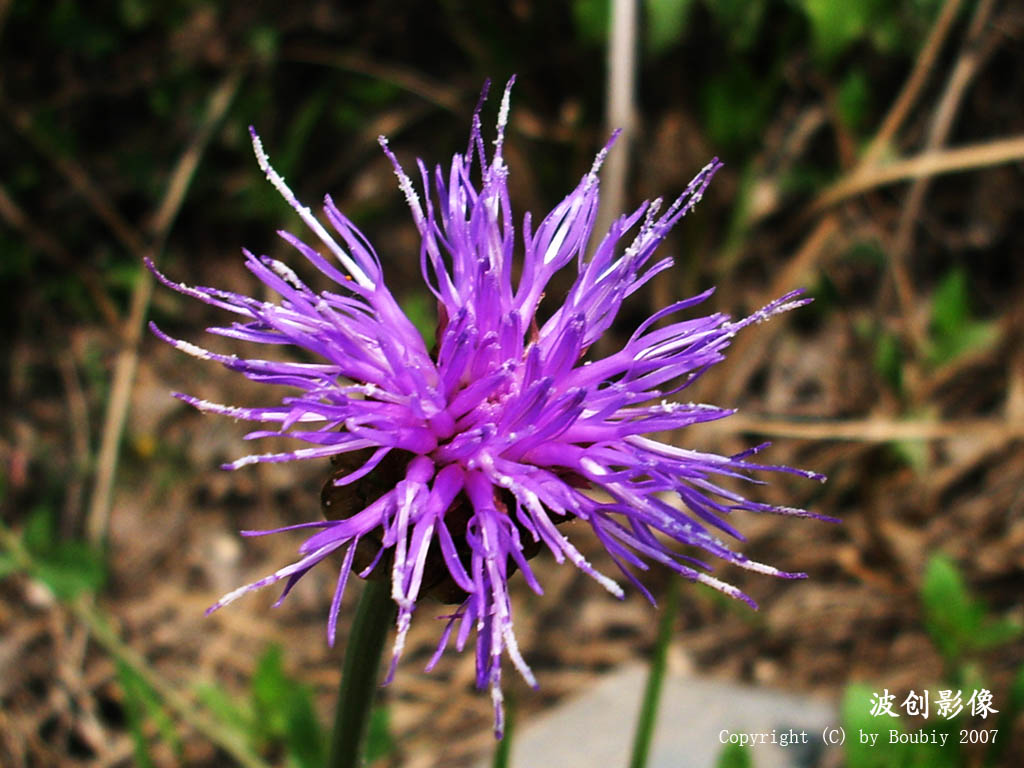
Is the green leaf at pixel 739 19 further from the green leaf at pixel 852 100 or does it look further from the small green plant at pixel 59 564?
the small green plant at pixel 59 564

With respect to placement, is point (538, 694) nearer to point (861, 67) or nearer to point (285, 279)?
point (285, 279)

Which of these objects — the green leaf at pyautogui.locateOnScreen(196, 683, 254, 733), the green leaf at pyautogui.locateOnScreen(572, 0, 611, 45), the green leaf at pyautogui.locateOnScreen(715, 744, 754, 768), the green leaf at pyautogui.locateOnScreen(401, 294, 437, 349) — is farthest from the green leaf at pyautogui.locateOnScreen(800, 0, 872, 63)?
the green leaf at pyautogui.locateOnScreen(196, 683, 254, 733)

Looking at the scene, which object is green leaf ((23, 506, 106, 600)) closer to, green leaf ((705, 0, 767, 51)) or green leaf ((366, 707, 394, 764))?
green leaf ((366, 707, 394, 764))

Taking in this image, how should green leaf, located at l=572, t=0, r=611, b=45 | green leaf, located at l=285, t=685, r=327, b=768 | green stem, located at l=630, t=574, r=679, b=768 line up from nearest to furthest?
green stem, located at l=630, t=574, r=679, b=768 → green leaf, located at l=285, t=685, r=327, b=768 → green leaf, located at l=572, t=0, r=611, b=45

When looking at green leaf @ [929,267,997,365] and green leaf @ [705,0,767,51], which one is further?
green leaf @ [929,267,997,365]

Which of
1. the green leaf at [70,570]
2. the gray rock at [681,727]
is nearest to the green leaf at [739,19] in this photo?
the gray rock at [681,727]

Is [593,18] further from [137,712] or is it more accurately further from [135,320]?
[137,712]
